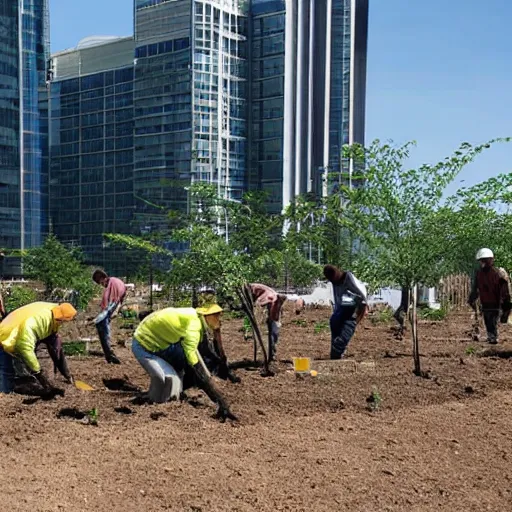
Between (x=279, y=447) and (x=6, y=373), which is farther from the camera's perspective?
(x=6, y=373)

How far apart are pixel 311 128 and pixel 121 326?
103 feet

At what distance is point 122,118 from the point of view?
42.7 metres

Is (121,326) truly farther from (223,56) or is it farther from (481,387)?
(223,56)

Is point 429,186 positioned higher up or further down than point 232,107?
further down

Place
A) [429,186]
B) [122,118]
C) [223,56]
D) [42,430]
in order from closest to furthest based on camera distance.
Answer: [42,430], [429,186], [223,56], [122,118]

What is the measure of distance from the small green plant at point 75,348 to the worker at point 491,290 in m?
5.90

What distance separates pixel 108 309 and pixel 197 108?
28770 millimetres

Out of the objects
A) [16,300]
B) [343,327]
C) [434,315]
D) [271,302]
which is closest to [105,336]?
[271,302]

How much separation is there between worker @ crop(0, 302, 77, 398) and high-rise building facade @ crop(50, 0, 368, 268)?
1060 inches

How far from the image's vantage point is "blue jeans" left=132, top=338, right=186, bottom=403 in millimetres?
6973

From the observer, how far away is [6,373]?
7.53 meters

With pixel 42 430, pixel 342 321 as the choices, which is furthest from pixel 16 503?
pixel 342 321

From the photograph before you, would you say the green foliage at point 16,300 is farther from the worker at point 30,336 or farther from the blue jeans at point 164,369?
the blue jeans at point 164,369

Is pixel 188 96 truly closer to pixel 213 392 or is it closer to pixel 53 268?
pixel 53 268
